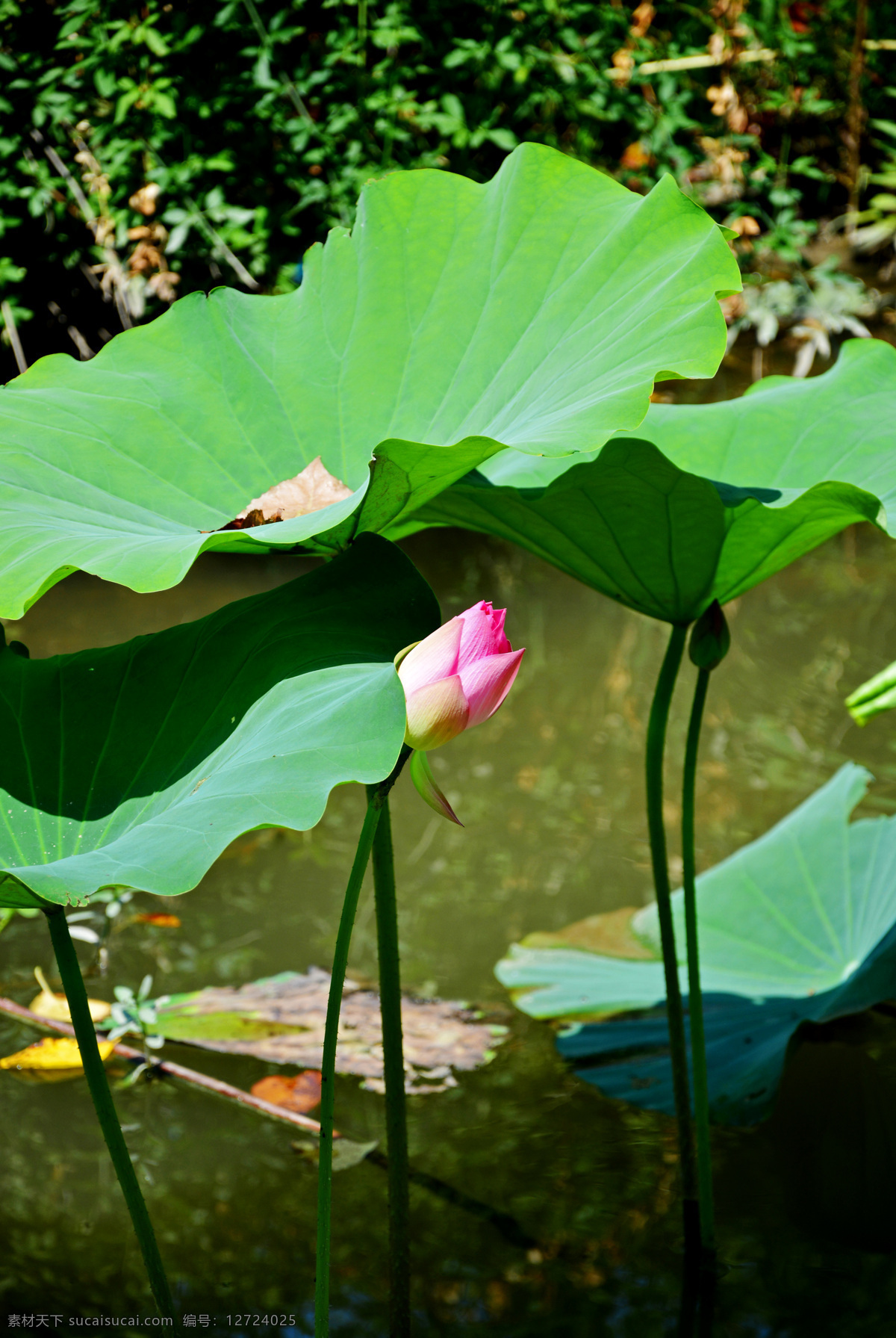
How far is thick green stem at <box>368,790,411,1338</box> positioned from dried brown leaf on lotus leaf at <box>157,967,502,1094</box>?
0.40 m

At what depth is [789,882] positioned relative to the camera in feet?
5.03

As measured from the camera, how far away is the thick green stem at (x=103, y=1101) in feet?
2.28

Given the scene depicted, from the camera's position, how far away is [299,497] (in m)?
0.96

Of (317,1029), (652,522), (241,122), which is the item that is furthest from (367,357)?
(241,122)

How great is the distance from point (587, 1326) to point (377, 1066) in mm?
397

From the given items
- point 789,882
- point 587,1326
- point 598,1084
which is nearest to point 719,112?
point 789,882

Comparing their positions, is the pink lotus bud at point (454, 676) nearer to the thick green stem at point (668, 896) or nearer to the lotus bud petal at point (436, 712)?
the lotus bud petal at point (436, 712)

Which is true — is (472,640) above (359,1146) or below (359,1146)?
above

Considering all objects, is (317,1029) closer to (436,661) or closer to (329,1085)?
(329,1085)

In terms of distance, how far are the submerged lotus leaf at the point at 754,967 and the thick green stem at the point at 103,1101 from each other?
0.66 metres

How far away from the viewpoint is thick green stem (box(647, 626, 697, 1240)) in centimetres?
106

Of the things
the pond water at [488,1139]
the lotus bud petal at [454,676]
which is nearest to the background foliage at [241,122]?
the pond water at [488,1139]

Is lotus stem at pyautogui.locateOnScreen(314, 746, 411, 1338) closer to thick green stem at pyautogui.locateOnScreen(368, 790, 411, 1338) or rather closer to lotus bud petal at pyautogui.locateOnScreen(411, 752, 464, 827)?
lotus bud petal at pyautogui.locateOnScreen(411, 752, 464, 827)

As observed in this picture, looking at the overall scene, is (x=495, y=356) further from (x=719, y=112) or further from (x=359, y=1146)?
(x=719, y=112)
